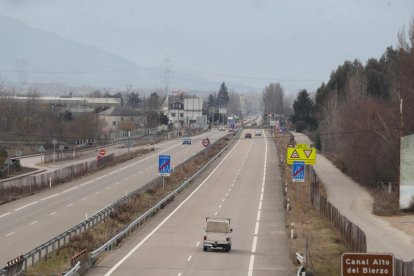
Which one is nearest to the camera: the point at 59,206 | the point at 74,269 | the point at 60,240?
the point at 74,269

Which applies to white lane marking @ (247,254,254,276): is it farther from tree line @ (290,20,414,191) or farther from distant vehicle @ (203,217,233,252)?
tree line @ (290,20,414,191)

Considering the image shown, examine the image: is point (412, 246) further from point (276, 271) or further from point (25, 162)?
point (25, 162)

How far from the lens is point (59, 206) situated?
47.3 m

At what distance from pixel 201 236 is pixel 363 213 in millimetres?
20941

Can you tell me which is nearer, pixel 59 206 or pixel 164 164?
pixel 59 206

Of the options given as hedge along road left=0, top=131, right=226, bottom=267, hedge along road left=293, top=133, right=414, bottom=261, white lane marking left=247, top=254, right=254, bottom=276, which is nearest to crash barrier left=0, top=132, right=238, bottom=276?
hedge along road left=0, top=131, right=226, bottom=267

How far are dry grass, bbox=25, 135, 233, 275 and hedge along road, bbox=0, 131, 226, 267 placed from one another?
2210 millimetres

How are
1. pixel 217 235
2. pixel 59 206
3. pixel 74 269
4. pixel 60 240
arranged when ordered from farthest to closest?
pixel 59 206
pixel 217 235
pixel 60 240
pixel 74 269

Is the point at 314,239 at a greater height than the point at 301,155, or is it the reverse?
the point at 301,155

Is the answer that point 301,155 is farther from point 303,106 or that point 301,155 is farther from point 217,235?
point 303,106

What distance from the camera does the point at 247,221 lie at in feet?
136

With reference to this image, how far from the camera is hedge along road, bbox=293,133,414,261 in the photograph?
37.0 m

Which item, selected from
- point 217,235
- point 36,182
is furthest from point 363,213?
point 36,182

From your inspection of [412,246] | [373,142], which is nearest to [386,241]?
[412,246]
